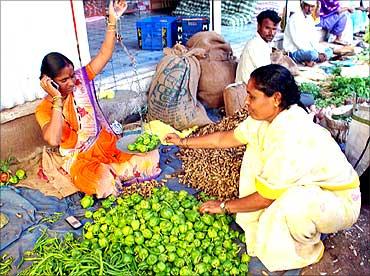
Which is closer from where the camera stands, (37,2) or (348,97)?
(37,2)

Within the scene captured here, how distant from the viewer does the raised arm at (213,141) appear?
229 cm

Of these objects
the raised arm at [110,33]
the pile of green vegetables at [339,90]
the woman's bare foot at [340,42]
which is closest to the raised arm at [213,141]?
the raised arm at [110,33]

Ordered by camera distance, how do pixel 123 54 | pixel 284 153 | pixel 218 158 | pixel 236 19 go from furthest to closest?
pixel 236 19
pixel 123 54
pixel 218 158
pixel 284 153

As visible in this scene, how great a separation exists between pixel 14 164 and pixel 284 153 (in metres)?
2.46

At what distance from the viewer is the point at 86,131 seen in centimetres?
288

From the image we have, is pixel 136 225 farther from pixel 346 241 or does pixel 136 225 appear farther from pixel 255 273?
pixel 346 241

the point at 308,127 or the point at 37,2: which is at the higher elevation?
the point at 37,2

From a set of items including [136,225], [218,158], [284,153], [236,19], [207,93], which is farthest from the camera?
[236,19]

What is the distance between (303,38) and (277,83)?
4906 millimetres

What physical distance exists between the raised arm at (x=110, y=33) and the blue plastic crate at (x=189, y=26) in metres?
2.66

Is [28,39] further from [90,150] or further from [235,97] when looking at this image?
[235,97]

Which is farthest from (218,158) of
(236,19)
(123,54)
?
(236,19)

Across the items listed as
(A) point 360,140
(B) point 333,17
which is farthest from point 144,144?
(B) point 333,17

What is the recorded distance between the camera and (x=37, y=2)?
3.31m
